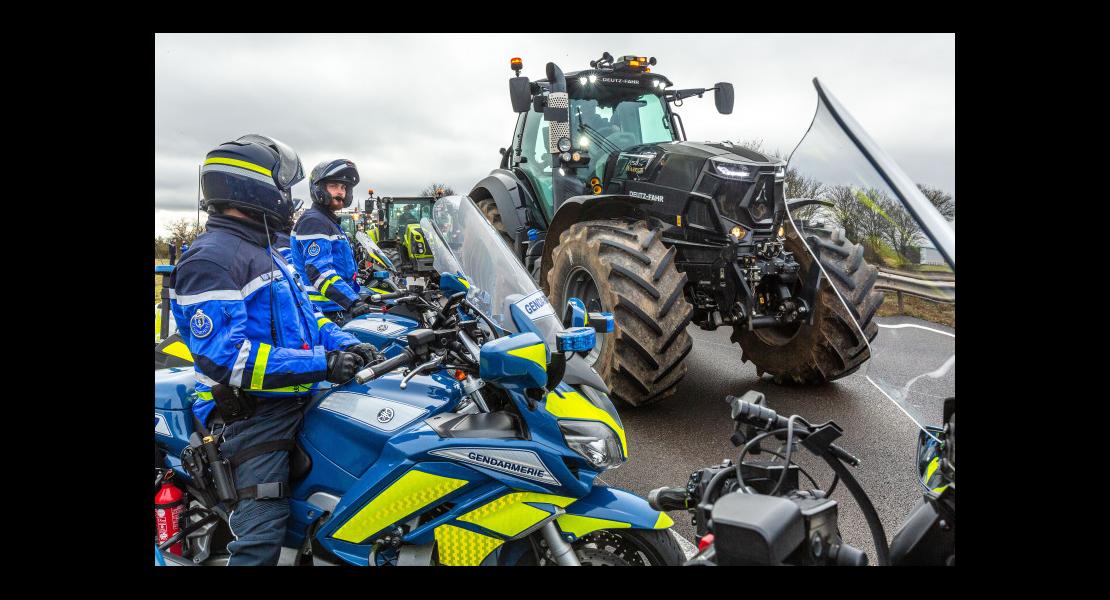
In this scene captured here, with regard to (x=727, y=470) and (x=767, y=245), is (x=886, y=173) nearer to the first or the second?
(x=727, y=470)

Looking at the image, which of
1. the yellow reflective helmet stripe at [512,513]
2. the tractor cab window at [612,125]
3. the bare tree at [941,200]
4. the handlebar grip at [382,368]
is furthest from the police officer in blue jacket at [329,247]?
the bare tree at [941,200]

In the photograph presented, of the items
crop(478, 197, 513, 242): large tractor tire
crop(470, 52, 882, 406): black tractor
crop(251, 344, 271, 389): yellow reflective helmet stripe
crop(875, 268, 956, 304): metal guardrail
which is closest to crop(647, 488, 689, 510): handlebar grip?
crop(875, 268, 956, 304): metal guardrail

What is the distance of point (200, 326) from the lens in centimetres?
219

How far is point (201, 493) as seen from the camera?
2.48 m

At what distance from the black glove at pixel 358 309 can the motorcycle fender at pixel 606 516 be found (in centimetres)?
340

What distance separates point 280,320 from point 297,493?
65 centimetres

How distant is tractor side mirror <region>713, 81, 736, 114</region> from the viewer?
22.0ft

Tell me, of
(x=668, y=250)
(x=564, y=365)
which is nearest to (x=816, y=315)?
(x=668, y=250)

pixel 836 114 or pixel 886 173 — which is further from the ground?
pixel 836 114

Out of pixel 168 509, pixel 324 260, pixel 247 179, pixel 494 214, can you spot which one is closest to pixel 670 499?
pixel 247 179

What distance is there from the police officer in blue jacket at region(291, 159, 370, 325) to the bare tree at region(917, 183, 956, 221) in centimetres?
447

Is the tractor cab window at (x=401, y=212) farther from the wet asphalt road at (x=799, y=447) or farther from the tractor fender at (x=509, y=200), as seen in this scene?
the wet asphalt road at (x=799, y=447)

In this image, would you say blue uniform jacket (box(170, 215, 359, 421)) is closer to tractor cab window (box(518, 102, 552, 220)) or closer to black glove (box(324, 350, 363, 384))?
black glove (box(324, 350, 363, 384))

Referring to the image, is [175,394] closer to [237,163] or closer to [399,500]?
[237,163]
